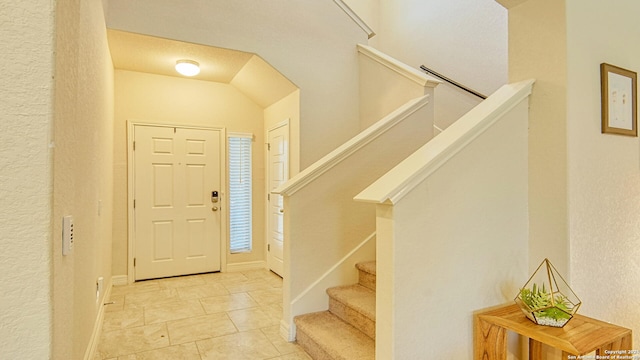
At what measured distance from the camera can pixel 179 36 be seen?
321 centimetres

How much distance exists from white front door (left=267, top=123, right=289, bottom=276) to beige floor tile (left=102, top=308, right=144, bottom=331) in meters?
1.55

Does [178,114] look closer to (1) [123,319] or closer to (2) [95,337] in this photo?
(1) [123,319]

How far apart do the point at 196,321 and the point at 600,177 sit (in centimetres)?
311

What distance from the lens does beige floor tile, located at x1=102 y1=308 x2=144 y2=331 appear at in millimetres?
2856

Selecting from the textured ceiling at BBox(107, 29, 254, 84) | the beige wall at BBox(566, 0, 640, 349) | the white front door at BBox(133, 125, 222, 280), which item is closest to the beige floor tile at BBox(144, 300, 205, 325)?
the white front door at BBox(133, 125, 222, 280)

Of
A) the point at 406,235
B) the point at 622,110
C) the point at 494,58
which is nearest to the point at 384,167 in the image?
the point at 406,235

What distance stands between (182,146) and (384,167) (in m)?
2.76

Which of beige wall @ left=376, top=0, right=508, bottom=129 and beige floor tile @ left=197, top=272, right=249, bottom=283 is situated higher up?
beige wall @ left=376, top=0, right=508, bottom=129

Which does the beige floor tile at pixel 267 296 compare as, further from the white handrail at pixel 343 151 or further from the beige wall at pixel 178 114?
the white handrail at pixel 343 151

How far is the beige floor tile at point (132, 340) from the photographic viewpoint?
2455 millimetres

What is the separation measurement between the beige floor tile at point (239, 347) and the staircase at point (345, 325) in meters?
0.26

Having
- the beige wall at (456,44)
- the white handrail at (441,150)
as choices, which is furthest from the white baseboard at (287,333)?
the beige wall at (456,44)

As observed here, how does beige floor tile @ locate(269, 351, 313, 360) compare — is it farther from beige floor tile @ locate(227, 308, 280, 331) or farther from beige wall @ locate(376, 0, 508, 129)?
beige wall @ locate(376, 0, 508, 129)

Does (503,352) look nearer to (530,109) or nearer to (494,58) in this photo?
(530,109)
